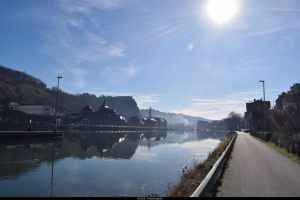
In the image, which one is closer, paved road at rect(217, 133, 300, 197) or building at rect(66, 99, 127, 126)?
paved road at rect(217, 133, 300, 197)

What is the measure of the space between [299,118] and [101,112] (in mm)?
155892

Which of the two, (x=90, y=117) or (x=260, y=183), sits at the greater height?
(x=90, y=117)

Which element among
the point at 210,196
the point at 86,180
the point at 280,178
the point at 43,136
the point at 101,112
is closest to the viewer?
the point at 210,196

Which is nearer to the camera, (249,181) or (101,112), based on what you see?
(249,181)

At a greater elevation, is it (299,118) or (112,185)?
(299,118)

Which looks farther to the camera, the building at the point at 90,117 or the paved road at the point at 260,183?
the building at the point at 90,117

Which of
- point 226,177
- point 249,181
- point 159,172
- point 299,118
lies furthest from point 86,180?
point 299,118

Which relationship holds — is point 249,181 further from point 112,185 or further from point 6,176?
point 6,176

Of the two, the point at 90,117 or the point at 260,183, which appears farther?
the point at 90,117

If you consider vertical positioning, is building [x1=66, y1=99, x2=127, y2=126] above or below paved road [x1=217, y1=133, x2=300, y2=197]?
above

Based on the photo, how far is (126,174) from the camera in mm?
24797

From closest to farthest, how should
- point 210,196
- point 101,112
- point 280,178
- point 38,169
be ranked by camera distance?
point 210,196 < point 280,178 < point 38,169 < point 101,112

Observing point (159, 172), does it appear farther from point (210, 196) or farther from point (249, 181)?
point (210, 196)

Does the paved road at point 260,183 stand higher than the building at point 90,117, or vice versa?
the building at point 90,117
